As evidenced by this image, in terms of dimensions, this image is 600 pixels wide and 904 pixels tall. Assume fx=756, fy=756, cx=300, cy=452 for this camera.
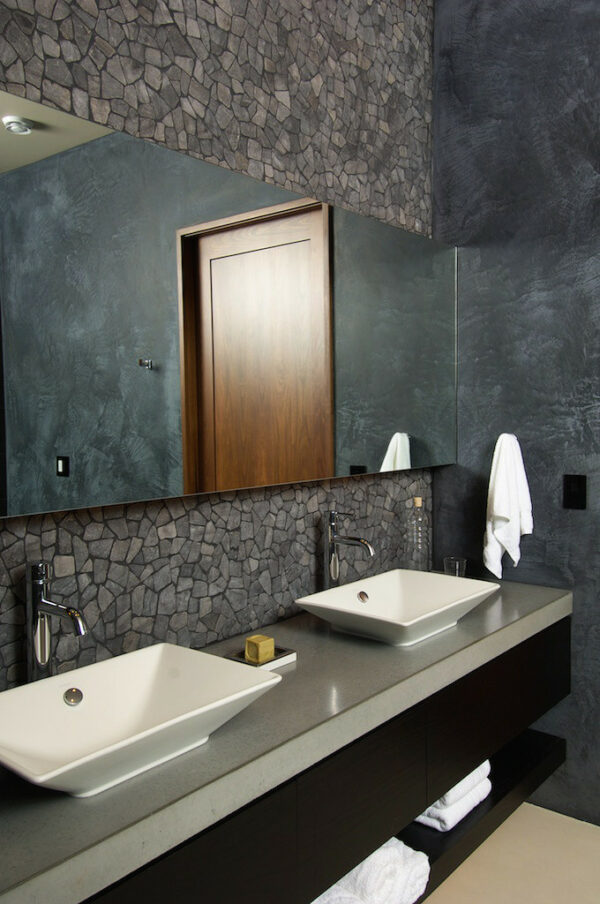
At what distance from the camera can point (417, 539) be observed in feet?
9.16

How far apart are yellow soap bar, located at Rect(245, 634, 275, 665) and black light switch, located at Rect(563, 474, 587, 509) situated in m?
1.27

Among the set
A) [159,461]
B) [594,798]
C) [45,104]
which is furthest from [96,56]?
[594,798]

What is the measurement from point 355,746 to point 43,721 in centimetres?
64

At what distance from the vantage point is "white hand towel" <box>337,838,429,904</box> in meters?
1.83

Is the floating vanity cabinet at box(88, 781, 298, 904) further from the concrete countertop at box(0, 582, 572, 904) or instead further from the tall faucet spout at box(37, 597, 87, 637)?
the tall faucet spout at box(37, 597, 87, 637)

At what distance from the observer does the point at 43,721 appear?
136cm

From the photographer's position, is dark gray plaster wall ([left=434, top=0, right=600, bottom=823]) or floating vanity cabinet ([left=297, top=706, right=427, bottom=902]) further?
dark gray plaster wall ([left=434, top=0, right=600, bottom=823])

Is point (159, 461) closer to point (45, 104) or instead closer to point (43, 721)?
point (43, 721)

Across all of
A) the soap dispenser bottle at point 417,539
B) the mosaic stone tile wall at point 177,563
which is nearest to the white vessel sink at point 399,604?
the mosaic stone tile wall at point 177,563

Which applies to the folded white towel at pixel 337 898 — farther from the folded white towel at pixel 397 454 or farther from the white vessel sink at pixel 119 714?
the folded white towel at pixel 397 454

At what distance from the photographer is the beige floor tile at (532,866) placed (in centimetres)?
220

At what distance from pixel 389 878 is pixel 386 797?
1.04 feet

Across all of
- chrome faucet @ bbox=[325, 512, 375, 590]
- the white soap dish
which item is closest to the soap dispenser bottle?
chrome faucet @ bbox=[325, 512, 375, 590]

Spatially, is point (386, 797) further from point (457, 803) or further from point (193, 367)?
point (193, 367)
